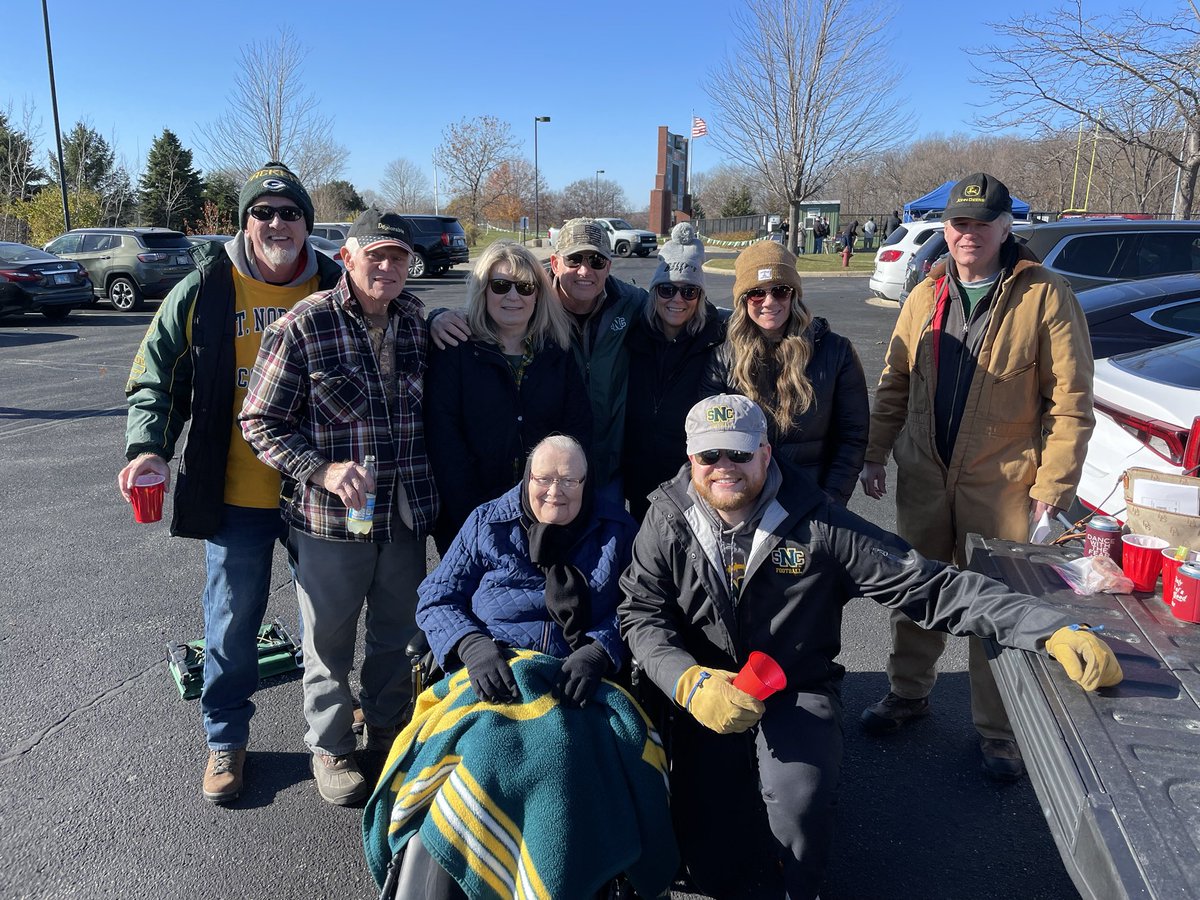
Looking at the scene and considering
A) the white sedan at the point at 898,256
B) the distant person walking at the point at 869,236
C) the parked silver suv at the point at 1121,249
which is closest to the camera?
the parked silver suv at the point at 1121,249

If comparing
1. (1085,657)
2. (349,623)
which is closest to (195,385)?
(349,623)

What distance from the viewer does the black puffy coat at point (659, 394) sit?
10.8 ft

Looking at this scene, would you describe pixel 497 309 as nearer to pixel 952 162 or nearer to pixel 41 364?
pixel 41 364

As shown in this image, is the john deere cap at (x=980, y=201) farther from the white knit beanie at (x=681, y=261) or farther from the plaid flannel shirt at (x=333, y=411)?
the plaid flannel shirt at (x=333, y=411)

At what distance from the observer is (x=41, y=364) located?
11.2m

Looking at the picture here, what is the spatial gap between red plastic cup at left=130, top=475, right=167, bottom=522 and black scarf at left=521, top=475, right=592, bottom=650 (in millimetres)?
1200

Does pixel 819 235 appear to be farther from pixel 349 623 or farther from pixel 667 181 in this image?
pixel 349 623

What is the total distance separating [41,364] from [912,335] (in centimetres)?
1183

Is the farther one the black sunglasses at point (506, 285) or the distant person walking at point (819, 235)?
the distant person walking at point (819, 235)

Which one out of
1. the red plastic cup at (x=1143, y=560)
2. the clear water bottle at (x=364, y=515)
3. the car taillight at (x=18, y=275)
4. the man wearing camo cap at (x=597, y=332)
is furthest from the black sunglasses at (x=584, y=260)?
the car taillight at (x=18, y=275)

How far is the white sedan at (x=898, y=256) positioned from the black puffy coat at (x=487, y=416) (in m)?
13.9

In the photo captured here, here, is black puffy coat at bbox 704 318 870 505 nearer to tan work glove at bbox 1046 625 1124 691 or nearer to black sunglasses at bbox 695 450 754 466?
black sunglasses at bbox 695 450 754 466

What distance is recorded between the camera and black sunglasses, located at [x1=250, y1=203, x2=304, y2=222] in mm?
2783

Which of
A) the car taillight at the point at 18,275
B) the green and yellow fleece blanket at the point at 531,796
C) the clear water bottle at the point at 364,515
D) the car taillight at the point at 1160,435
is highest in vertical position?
the car taillight at the point at 18,275
